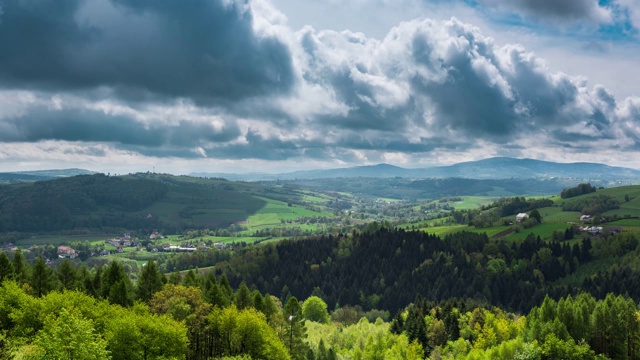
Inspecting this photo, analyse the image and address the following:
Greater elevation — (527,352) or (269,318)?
(269,318)

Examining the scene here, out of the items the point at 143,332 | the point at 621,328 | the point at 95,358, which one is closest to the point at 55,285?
the point at 143,332

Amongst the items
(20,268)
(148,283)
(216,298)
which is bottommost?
(216,298)

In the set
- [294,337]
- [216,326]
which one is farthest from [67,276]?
[294,337]

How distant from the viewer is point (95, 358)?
163 feet

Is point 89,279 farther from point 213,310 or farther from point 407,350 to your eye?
point 407,350

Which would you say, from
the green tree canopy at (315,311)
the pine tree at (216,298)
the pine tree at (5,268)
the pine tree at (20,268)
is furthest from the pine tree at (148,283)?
the green tree canopy at (315,311)

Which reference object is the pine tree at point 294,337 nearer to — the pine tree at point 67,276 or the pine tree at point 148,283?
the pine tree at point 148,283

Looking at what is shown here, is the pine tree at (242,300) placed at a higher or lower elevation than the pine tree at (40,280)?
lower

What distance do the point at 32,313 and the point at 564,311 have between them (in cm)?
10535

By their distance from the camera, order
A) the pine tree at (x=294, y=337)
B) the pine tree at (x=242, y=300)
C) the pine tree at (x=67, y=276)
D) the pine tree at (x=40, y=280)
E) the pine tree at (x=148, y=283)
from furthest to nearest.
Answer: the pine tree at (x=67, y=276)
the pine tree at (x=242, y=300)
the pine tree at (x=148, y=283)
the pine tree at (x=294, y=337)
the pine tree at (x=40, y=280)

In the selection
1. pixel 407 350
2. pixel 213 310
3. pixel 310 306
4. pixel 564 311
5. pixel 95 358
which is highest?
pixel 95 358

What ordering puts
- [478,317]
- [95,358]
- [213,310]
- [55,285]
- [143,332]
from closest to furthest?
[95,358], [143,332], [213,310], [55,285], [478,317]

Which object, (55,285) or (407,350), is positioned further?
(407,350)

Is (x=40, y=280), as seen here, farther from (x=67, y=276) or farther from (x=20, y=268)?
(x=20, y=268)
